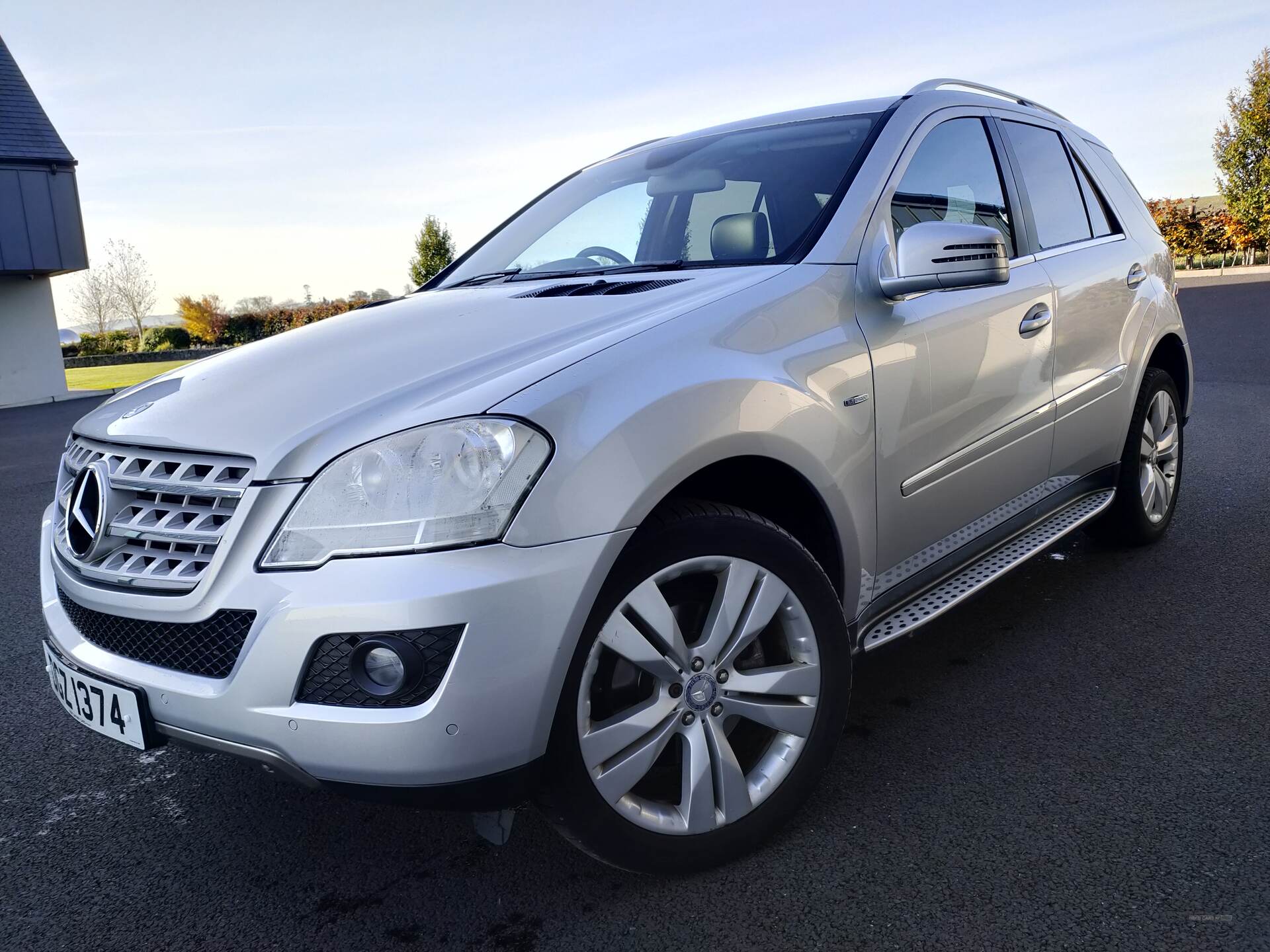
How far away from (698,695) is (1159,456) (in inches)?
118

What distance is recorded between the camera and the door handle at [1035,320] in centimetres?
292

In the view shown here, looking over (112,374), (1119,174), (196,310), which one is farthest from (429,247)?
(1119,174)

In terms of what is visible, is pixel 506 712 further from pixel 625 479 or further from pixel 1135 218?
pixel 1135 218

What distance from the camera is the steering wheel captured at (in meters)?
3.00

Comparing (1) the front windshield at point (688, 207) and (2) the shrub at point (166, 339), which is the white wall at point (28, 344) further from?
(1) the front windshield at point (688, 207)

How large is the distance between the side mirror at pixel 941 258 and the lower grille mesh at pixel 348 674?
1435 mm

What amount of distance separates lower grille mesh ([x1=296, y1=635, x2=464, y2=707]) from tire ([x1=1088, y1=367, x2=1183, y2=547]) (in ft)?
10.4

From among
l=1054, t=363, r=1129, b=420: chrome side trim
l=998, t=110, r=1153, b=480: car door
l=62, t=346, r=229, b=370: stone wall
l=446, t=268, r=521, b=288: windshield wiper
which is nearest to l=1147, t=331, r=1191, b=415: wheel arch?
l=998, t=110, r=1153, b=480: car door

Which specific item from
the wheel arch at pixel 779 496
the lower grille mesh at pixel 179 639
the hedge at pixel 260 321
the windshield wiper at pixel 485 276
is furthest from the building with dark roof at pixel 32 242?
the wheel arch at pixel 779 496

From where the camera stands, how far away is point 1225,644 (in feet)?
10.2

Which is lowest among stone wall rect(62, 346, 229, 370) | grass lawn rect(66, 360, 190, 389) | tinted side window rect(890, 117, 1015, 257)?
grass lawn rect(66, 360, 190, 389)

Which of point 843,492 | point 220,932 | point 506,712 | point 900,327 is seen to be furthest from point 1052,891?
point 220,932

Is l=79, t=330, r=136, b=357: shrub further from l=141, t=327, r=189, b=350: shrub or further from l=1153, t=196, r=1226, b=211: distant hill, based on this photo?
l=1153, t=196, r=1226, b=211: distant hill

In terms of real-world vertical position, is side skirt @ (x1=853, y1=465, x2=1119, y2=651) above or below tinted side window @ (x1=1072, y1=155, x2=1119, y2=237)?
below
